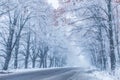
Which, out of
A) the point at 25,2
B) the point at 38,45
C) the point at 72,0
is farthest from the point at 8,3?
the point at 38,45

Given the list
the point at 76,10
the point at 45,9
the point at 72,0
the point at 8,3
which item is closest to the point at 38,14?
the point at 45,9

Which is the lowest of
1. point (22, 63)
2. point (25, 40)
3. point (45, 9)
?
point (22, 63)

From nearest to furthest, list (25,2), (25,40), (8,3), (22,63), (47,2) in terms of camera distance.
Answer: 1. (8,3)
2. (25,2)
3. (47,2)
4. (25,40)
5. (22,63)

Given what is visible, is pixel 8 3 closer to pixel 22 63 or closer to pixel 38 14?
pixel 38 14

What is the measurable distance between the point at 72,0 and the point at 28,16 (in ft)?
75.8

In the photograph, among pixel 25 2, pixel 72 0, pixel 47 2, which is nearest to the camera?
pixel 72 0

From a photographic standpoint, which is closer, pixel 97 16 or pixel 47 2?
pixel 97 16

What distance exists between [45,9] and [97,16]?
16169 mm

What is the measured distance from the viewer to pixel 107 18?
23188 millimetres

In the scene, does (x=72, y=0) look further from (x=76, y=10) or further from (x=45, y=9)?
(x=45, y=9)

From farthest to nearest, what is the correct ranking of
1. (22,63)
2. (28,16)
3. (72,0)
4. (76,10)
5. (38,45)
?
(22,63) < (38,45) < (28,16) < (76,10) < (72,0)

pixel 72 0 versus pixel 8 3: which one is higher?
pixel 8 3

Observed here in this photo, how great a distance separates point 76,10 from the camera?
19.0 m

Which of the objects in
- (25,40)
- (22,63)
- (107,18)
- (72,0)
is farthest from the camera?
(22,63)
